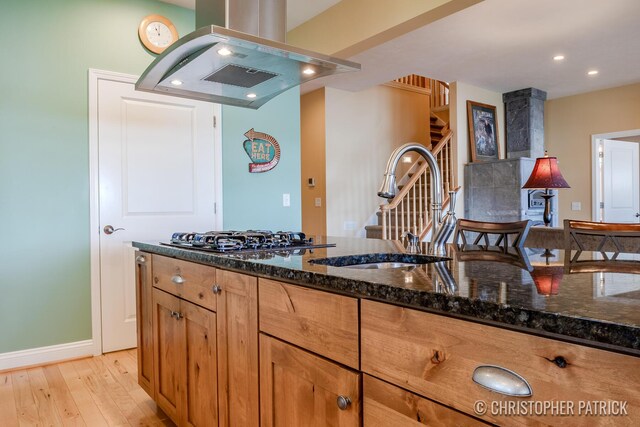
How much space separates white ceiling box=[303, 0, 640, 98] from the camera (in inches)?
145

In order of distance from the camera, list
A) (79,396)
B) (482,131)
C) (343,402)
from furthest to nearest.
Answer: (482,131)
(79,396)
(343,402)

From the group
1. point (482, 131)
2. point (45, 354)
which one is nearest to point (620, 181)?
point (482, 131)

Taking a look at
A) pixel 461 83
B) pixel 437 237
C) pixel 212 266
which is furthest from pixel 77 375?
pixel 461 83

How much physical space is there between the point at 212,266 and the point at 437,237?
2.80 feet

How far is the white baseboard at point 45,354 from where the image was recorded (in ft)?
9.75

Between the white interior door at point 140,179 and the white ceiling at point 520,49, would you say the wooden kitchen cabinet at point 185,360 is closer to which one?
the white interior door at point 140,179

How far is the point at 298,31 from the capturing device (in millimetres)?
4145

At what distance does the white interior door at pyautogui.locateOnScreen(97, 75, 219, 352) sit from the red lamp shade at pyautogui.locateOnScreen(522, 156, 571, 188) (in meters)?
3.24

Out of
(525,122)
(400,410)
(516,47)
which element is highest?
(516,47)

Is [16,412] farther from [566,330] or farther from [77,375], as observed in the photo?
[566,330]

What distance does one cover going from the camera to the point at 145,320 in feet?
7.63

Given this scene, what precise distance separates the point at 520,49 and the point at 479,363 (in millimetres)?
4641

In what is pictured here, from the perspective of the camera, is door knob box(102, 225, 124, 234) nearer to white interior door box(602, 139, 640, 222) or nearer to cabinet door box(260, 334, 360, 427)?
cabinet door box(260, 334, 360, 427)

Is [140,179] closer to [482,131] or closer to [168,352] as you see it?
[168,352]
